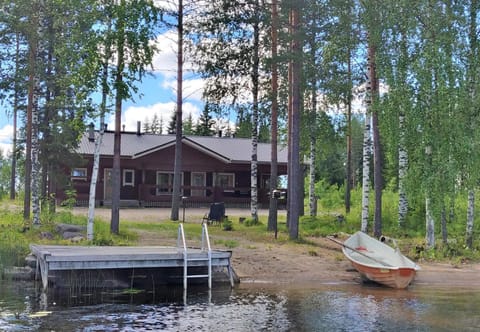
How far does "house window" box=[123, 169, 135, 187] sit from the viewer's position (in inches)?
1260

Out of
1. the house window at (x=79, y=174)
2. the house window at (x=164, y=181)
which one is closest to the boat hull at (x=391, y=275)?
the house window at (x=164, y=181)

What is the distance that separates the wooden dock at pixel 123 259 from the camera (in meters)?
11.7

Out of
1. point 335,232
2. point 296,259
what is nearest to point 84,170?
point 335,232

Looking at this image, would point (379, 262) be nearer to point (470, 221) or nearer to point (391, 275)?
Result: point (391, 275)

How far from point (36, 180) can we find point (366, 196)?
10707mm

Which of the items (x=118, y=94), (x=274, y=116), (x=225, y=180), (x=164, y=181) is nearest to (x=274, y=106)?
(x=274, y=116)

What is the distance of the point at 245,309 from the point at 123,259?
319 cm

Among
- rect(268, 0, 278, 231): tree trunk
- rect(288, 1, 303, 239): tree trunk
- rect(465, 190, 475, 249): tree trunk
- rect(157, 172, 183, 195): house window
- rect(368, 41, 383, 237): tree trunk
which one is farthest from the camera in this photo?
rect(157, 172, 183, 195): house window

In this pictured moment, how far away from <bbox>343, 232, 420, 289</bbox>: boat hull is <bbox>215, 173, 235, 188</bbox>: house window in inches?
770

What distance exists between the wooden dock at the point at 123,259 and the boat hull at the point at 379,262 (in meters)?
3.42

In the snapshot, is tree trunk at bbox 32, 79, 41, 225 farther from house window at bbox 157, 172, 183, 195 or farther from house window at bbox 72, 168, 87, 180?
house window at bbox 157, 172, 183, 195

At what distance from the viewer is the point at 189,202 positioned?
32250mm

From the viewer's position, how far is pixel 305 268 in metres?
14.7

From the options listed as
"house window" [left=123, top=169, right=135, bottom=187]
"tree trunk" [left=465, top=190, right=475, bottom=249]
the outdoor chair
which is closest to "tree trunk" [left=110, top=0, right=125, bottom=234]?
the outdoor chair
